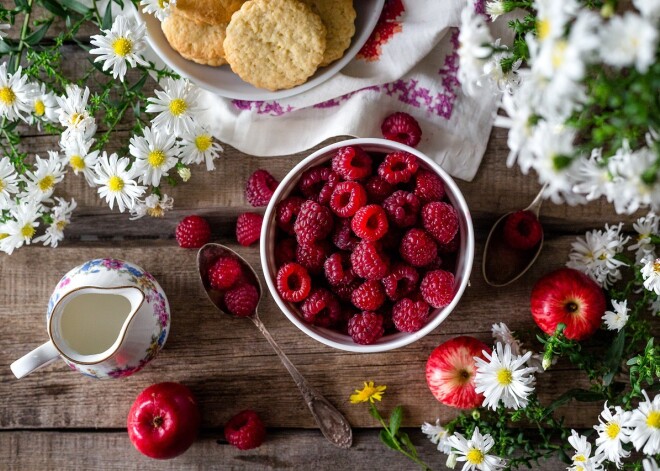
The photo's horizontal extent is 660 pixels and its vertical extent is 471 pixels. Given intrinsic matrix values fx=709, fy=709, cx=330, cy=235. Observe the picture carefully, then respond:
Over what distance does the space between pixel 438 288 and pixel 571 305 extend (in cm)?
33

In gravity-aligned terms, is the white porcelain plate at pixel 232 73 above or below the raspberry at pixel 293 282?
above

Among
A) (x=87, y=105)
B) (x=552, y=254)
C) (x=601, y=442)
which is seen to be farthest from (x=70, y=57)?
(x=601, y=442)

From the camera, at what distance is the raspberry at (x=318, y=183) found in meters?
1.35

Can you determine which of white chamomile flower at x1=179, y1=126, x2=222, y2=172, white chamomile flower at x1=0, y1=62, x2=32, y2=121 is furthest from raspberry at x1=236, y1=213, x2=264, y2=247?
white chamomile flower at x1=0, y1=62, x2=32, y2=121

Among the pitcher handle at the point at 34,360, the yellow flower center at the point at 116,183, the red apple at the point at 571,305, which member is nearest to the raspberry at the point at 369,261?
the red apple at the point at 571,305

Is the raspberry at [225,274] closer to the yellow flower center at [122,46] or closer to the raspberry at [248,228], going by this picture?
the raspberry at [248,228]

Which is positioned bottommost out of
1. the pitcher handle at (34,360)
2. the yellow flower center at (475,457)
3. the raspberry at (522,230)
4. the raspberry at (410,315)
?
→ the yellow flower center at (475,457)

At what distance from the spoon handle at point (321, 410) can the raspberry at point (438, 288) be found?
0.38 m

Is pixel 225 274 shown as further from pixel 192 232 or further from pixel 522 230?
pixel 522 230

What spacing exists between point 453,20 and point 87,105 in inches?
30.1

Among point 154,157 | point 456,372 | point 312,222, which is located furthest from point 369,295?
point 154,157

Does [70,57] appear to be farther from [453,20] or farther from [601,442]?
[601,442]

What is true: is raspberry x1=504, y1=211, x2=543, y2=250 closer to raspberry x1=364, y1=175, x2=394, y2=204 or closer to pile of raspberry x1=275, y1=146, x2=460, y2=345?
pile of raspberry x1=275, y1=146, x2=460, y2=345

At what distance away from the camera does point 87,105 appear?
1.45 metres
